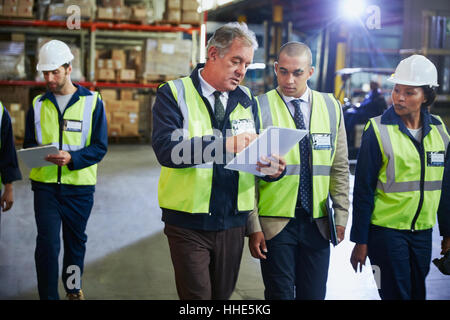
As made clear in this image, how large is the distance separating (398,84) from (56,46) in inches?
87.6

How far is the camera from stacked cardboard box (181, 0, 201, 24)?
13.4 m

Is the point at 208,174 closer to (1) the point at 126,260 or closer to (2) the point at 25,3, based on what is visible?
(1) the point at 126,260

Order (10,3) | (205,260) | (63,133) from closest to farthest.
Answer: (205,260)
(63,133)
(10,3)

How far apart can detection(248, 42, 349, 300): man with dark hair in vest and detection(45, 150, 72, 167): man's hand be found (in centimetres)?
143

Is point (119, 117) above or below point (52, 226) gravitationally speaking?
above

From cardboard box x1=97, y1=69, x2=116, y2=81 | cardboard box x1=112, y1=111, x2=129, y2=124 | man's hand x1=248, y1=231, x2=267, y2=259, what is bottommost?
man's hand x1=248, y1=231, x2=267, y2=259

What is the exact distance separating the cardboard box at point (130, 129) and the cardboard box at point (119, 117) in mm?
104

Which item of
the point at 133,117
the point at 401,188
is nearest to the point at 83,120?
the point at 401,188

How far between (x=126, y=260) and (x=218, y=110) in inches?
124

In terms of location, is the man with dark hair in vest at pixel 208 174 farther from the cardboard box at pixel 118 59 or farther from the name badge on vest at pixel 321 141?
the cardboard box at pixel 118 59

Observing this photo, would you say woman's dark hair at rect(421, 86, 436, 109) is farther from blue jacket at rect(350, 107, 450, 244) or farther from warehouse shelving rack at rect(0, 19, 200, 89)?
warehouse shelving rack at rect(0, 19, 200, 89)

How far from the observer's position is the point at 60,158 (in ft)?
12.1

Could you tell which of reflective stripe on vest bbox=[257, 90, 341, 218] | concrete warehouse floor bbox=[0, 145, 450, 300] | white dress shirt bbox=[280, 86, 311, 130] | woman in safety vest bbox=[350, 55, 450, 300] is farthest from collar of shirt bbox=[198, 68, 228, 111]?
concrete warehouse floor bbox=[0, 145, 450, 300]
